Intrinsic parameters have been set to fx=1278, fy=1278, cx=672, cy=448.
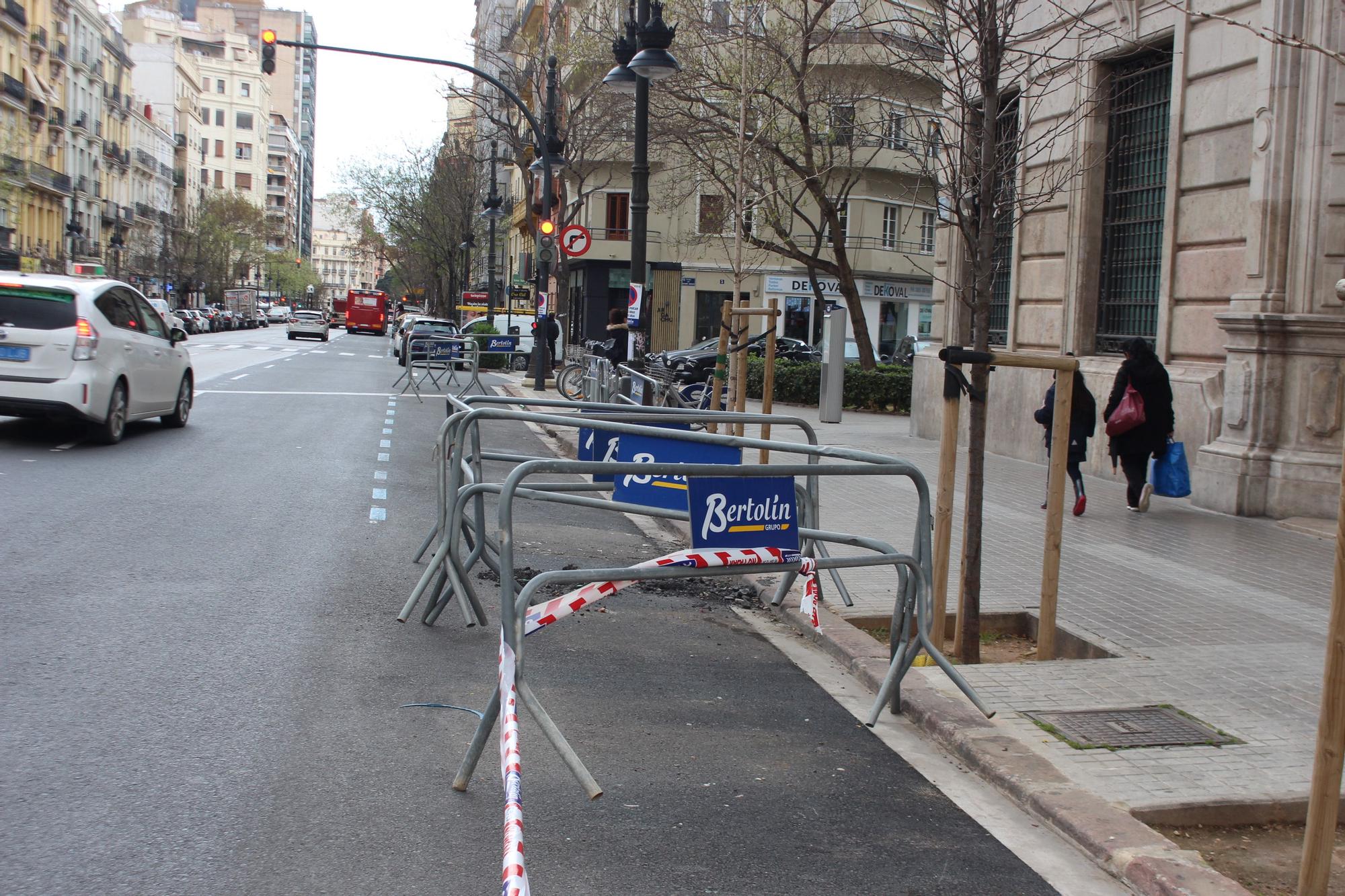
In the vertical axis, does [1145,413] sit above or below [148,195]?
below

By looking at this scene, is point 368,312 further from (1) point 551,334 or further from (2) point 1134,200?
(2) point 1134,200

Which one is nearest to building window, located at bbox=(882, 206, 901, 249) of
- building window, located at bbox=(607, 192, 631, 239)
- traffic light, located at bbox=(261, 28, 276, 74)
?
building window, located at bbox=(607, 192, 631, 239)

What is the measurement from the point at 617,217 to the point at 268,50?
101 feet

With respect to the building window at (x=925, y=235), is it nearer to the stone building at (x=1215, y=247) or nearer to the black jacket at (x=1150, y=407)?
the stone building at (x=1215, y=247)

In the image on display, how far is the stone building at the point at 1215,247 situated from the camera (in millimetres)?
11781

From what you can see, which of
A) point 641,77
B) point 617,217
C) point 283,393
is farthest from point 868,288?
point 641,77

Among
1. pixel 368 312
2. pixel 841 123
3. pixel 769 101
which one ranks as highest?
pixel 769 101

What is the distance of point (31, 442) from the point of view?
44.2 ft

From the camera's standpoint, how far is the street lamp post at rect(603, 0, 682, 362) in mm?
15055

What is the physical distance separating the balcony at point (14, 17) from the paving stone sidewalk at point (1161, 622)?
61.4 meters

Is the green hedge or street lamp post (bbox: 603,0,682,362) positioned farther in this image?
the green hedge

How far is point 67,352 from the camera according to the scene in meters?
13.1

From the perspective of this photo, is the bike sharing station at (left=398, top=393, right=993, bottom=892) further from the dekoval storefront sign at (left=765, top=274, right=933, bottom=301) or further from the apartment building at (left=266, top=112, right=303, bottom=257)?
the apartment building at (left=266, top=112, right=303, bottom=257)

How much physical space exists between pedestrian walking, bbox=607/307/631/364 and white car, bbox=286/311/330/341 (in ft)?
147
